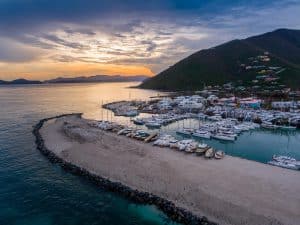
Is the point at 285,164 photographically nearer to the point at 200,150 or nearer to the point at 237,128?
the point at 200,150

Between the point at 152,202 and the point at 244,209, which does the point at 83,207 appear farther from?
the point at 244,209

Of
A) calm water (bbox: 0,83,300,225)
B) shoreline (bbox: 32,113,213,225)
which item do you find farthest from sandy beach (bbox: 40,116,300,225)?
calm water (bbox: 0,83,300,225)

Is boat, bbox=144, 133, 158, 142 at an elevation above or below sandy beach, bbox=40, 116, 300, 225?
above

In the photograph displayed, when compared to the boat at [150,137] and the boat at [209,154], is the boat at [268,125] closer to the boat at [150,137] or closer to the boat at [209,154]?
the boat at [150,137]

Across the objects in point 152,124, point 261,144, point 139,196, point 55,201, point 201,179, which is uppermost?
point 152,124

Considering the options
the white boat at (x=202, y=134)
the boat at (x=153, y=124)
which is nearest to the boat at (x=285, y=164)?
the white boat at (x=202, y=134)

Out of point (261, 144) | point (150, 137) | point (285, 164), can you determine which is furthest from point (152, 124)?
point (285, 164)

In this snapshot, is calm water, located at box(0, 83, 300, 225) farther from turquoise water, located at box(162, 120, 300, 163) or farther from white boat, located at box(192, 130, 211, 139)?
white boat, located at box(192, 130, 211, 139)

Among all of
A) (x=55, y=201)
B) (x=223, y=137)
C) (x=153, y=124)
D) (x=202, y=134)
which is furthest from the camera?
(x=153, y=124)
